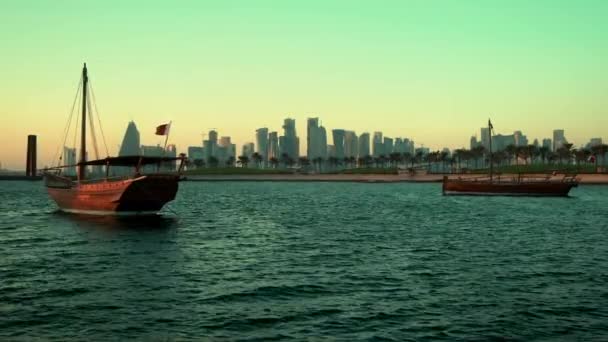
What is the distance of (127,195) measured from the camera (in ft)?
181

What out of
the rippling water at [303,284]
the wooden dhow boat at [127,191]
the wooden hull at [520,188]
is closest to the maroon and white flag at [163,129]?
the wooden dhow boat at [127,191]

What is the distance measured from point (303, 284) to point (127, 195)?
114 feet

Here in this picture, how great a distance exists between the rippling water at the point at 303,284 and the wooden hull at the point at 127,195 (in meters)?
7.76

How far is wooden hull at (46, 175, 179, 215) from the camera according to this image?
54.8 metres

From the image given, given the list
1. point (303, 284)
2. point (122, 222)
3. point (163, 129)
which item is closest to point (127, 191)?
point (122, 222)

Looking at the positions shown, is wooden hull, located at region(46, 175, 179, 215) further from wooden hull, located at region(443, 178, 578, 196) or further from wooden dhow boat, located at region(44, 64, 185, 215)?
wooden hull, located at region(443, 178, 578, 196)

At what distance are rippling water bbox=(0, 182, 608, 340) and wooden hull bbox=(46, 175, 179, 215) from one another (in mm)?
7758

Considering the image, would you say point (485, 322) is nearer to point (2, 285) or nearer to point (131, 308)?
point (131, 308)

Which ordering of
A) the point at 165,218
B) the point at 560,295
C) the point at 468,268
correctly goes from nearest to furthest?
the point at 560,295 < the point at 468,268 < the point at 165,218

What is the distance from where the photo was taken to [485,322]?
733 inches

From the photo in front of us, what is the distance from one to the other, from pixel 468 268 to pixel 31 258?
22.9 m

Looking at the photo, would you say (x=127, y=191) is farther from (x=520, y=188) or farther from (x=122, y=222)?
(x=520, y=188)

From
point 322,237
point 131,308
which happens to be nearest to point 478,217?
point 322,237

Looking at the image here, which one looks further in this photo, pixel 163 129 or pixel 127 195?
pixel 127 195
